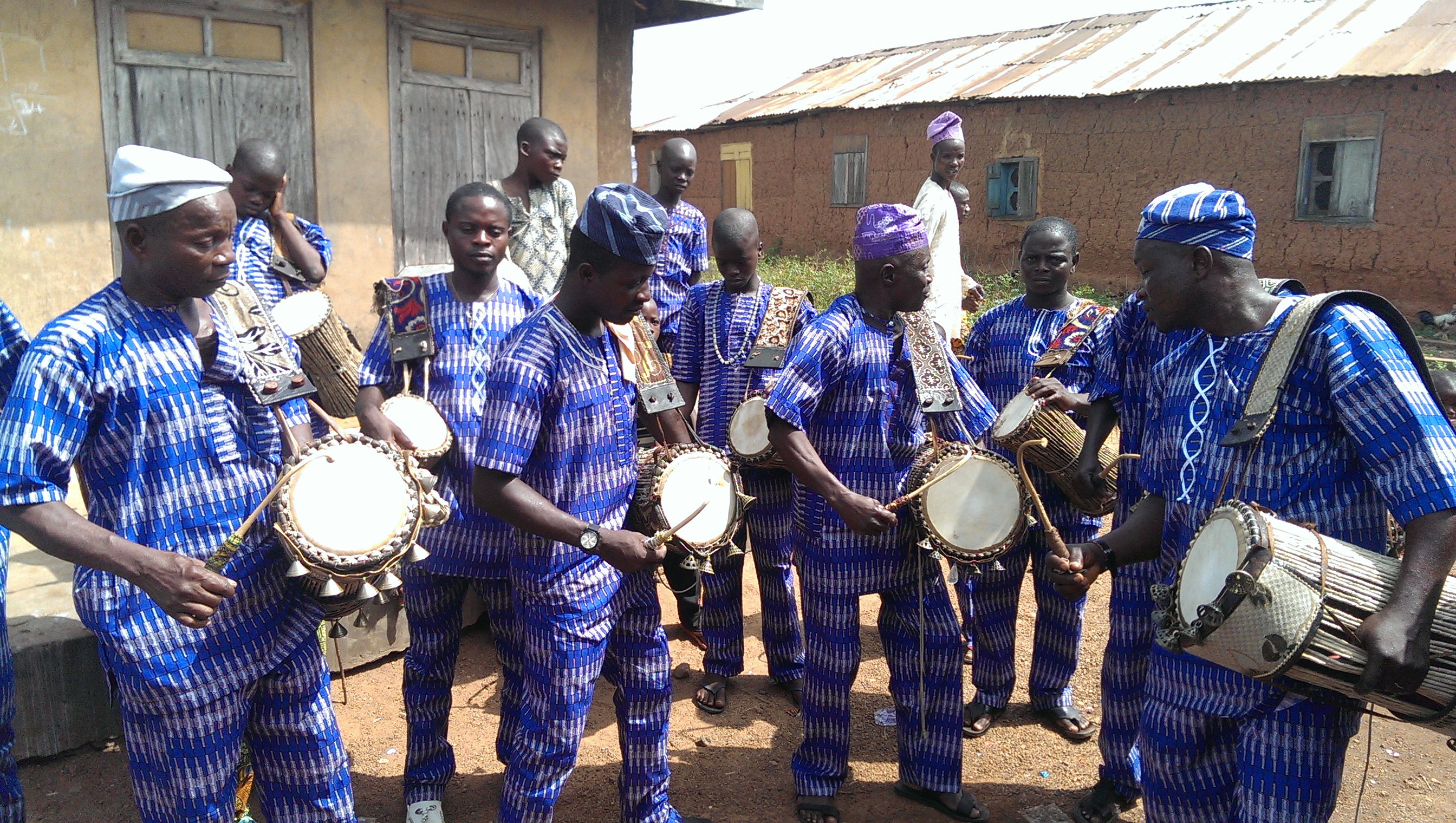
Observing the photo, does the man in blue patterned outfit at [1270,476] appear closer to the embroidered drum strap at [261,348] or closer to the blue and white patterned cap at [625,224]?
the blue and white patterned cap at [625,224]

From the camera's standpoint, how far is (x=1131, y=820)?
3.90m

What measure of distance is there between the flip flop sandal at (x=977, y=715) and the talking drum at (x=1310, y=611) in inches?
93.4

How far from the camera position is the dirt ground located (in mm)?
3926

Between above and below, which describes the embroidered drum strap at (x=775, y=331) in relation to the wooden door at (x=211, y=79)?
below

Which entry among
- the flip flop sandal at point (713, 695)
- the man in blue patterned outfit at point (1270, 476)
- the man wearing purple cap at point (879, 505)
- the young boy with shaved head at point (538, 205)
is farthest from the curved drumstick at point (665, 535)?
the young boy with shaved head at point (538, 205)

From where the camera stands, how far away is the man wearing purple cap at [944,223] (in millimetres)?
6754

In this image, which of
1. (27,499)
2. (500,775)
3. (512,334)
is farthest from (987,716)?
(27,499)

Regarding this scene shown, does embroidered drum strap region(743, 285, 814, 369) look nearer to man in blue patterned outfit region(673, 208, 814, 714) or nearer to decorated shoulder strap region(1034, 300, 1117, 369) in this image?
man in blue patterned outfit region(673, 208, 814, 714)

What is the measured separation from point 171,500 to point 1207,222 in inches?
104

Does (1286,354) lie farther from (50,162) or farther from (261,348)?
(50,162)

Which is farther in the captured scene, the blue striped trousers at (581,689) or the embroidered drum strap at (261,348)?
the blue striped trousers at (581,689)

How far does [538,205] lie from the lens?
573 centimetres

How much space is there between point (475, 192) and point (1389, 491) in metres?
3.00

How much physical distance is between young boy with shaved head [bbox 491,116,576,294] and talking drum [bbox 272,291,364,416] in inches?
48.9
